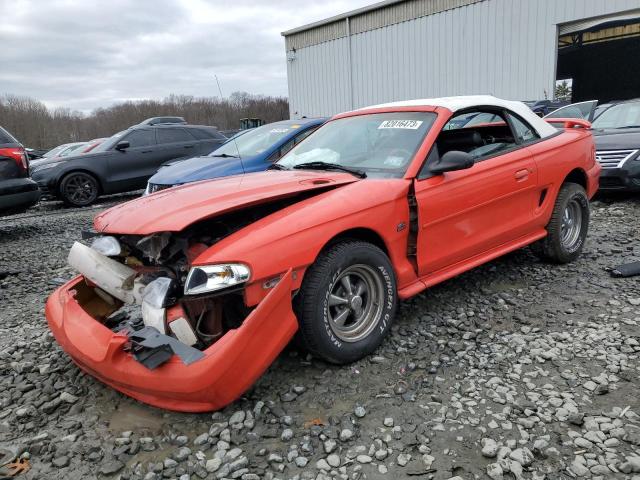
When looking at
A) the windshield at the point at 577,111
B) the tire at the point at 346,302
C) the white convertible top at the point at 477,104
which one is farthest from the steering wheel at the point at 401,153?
the windshield at the point at 577,111

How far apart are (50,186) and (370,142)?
8018 mm

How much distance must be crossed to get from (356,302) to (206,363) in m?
1.02

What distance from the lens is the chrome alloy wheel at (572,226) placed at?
4.56m

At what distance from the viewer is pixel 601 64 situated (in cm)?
2628

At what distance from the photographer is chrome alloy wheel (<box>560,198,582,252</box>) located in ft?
15.0

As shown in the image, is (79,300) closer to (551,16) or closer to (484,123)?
(484,123)

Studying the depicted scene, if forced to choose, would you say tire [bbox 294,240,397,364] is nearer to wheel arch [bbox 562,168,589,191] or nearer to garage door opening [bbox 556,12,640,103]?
wheel arch [bbox 562,168,589,191]

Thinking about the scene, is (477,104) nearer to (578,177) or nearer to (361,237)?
(578,177)

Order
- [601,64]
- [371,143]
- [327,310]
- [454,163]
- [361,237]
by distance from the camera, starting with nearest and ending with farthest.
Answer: [327,310] < [361,237] < [454,163] < [371,143] < [601,64]

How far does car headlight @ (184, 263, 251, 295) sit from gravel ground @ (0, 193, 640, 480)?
2.19 feet

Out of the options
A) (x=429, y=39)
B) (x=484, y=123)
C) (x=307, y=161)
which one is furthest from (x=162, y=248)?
(x=429, y=39)

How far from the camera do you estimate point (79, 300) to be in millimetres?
3074

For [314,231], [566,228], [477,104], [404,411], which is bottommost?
[404,411]

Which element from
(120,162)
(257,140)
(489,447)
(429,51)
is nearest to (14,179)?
(257,140)
